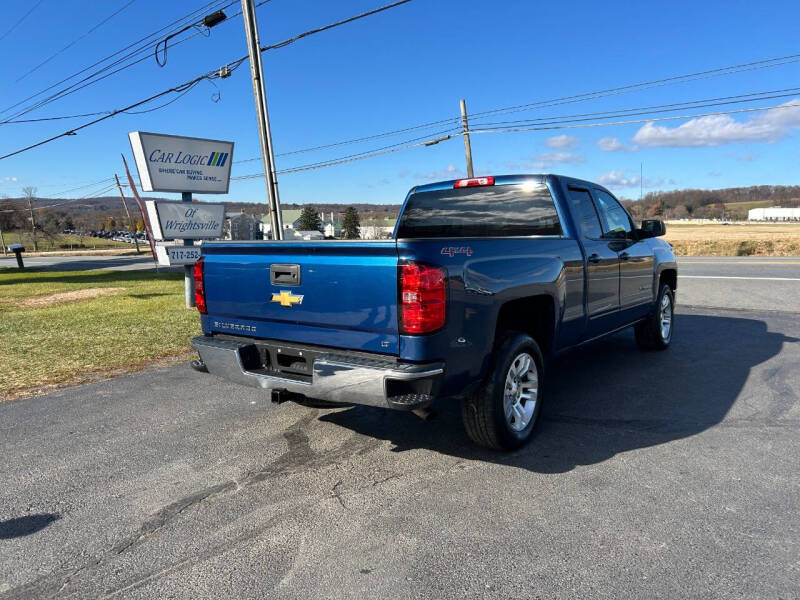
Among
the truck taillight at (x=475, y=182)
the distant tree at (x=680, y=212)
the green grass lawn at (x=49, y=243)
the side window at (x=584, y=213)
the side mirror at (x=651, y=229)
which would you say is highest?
the truck taillight at (x=475, y=182)

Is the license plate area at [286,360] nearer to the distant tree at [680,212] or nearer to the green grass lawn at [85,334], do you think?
the green grass lawn at [85,334]

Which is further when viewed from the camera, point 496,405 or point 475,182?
point 475,182

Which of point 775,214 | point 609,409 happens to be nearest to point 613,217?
point 609,409

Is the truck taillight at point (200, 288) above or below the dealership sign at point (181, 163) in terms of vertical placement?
below

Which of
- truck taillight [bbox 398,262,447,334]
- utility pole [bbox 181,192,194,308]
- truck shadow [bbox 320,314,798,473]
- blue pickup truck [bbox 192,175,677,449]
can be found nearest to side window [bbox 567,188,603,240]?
blue pickup truck [bbox 192,175,677,449]

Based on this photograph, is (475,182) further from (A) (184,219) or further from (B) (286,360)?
(A) (184,219)

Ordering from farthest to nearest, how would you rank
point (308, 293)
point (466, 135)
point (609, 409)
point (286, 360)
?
point (466, 135) < point (609, 409) < point (286, 360) < point (308, 293)

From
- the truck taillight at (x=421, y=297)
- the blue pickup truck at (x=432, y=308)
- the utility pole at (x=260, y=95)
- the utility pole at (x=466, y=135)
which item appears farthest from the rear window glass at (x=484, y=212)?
the utility pole at (x=466, y=135)

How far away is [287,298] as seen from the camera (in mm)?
3635

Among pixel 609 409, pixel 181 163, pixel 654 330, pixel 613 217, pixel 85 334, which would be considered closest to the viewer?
pixel 609 409

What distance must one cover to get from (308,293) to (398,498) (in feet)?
4.45

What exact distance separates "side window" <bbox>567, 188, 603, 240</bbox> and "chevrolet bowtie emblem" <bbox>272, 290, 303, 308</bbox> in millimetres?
2628

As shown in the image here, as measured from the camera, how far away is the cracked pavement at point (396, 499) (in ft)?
8.14

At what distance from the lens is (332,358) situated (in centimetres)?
337
